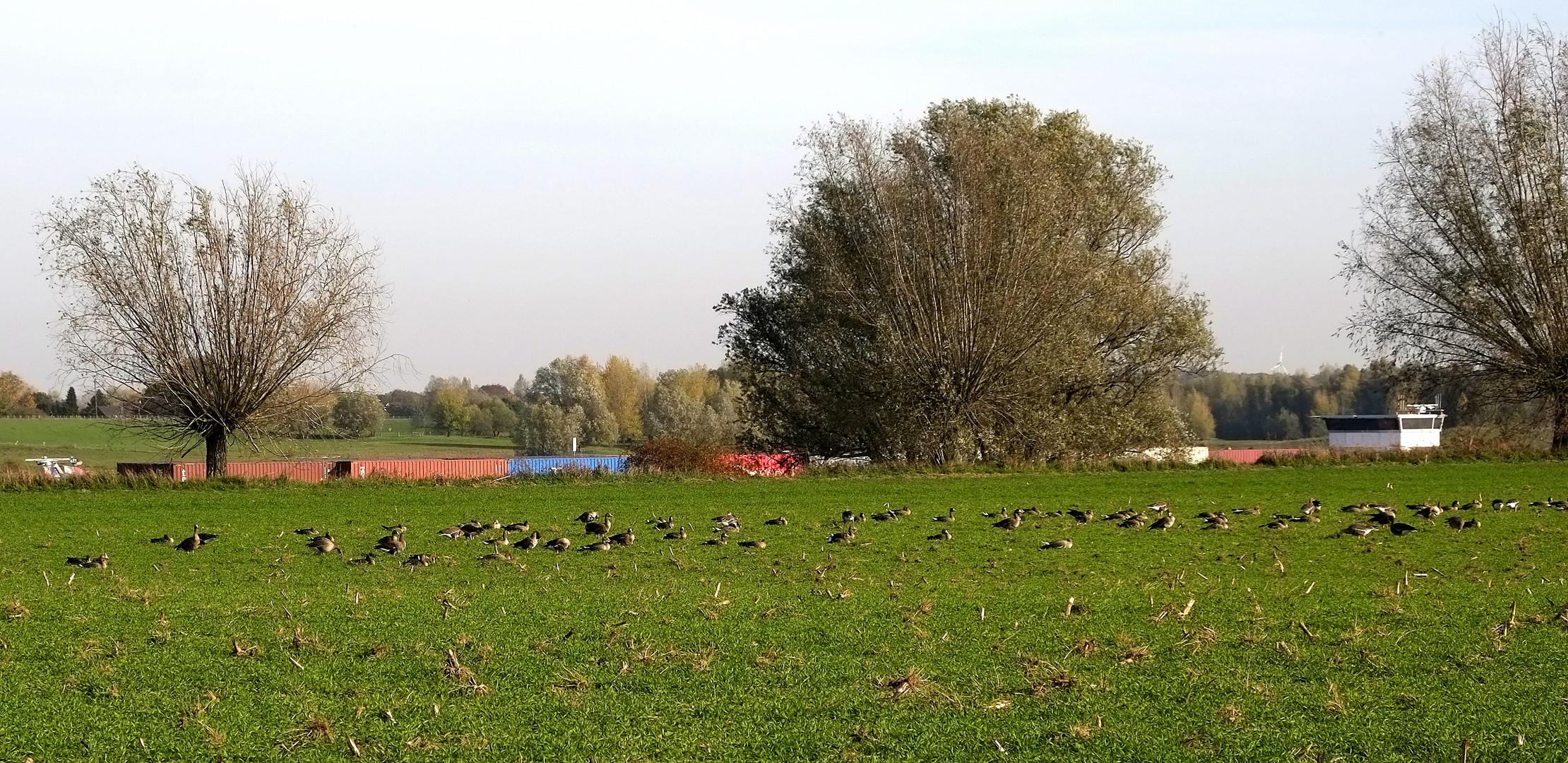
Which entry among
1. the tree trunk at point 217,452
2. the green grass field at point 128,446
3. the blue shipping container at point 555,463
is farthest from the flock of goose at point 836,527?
the green grass field at point 128,446

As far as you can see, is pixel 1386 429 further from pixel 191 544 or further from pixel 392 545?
pixel 191 544

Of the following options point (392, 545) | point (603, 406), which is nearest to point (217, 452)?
point (392, 545)

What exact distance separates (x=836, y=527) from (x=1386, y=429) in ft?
230

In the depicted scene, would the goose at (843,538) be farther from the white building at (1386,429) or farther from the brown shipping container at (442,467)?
the white building at (1386,429)

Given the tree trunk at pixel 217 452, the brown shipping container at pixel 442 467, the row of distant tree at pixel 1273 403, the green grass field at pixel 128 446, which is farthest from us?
the row of distant tree at pixel 1273 403

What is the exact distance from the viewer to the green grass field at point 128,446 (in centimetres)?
10419

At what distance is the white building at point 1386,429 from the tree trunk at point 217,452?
63408 mm

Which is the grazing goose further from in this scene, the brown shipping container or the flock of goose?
the brown shipping container

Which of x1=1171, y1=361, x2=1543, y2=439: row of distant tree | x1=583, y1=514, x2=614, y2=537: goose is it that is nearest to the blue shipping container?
x1=583, y1=514, x2=614, y2=537: goose

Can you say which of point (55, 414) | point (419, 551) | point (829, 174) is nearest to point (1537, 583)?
point (419, 551)

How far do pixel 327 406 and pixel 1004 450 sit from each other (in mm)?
20596

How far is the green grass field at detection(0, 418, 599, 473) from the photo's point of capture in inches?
4102

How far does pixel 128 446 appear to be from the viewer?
127 m

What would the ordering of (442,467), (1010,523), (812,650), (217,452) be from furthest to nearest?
(442,467) < (217,452) < (1010,523) < (812,650)
